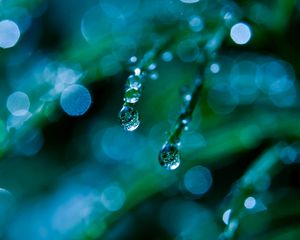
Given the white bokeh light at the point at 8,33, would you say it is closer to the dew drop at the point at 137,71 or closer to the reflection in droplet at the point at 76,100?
the reflection in droplet at the point at 76,100

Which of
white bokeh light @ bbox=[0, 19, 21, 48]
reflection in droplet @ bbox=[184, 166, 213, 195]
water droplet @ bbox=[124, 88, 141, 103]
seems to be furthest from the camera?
white bokeh light @ bbox=[0, 19, 21, 48]

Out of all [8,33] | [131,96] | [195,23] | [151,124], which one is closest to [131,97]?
[131,96]

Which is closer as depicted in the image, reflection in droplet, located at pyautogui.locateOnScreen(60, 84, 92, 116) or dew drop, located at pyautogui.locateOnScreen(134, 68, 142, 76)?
dew drop, located at pyautogui.locateOnScreen(134, 68, 142, 76)

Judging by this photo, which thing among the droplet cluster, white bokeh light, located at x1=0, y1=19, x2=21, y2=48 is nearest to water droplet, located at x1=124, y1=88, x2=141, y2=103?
the droplet cluster

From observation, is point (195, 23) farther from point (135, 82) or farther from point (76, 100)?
point (76, 100)

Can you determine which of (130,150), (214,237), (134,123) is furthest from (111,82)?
(134,123)

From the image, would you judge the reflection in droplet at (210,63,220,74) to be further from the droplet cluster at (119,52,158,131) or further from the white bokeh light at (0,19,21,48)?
the white bokeh light at (0,19,21,48)
